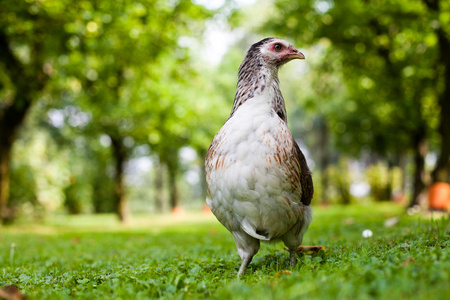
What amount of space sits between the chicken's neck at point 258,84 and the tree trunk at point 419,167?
12.2 m

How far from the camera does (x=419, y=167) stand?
15.3m

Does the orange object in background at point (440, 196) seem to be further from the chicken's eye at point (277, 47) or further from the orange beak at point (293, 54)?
the chicken's eye at point (277, 47)

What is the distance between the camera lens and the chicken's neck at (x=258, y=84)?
3.83 meters

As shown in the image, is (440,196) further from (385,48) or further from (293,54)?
(293,54)

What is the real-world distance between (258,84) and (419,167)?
45.4 feet

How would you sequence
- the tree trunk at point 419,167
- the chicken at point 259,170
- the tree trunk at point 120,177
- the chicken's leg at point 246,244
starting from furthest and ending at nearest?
the tree trunk at point 120,177 < the tree trunk at point 419,167 < the chicken's leg at point 246,244 < the chicken at point 259,170

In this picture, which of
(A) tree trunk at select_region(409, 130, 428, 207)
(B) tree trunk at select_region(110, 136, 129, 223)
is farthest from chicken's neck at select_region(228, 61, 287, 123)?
(B) tree trunk at select_region(110, 136, 129, 223)

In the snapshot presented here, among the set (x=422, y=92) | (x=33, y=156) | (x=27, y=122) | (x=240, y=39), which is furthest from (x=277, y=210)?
(x=240, y=39)

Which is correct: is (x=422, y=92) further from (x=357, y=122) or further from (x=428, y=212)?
(x=357, y=122)

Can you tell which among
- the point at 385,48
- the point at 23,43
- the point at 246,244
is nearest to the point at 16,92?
the point at 23,43

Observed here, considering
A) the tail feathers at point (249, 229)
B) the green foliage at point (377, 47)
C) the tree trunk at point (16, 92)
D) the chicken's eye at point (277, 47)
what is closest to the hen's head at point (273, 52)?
the chicken's eye at point (277, 47)

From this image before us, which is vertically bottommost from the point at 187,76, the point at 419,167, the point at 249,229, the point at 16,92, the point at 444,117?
the point at 249,229

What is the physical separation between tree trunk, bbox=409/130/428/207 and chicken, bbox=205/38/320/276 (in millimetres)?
12101

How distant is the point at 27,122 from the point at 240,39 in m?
21.8
